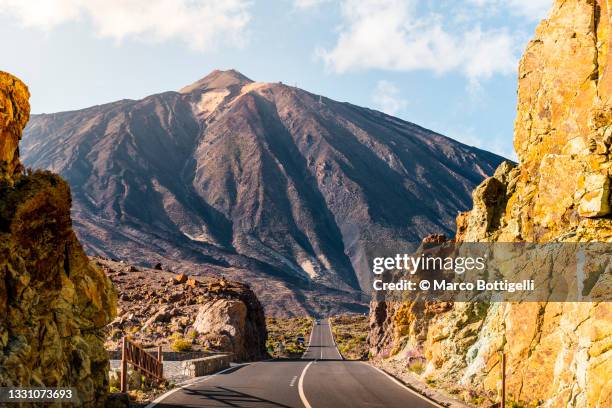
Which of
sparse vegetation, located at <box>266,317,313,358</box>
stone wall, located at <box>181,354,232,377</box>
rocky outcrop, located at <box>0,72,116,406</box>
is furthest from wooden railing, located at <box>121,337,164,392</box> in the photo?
sparse vegetation, located at <box>266,317,313,358</box>

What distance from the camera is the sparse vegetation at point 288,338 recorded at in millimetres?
70375

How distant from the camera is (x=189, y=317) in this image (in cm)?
4997

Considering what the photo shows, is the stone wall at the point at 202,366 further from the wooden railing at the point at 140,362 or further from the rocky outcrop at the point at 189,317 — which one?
the rocky outcrop at the point at 189,317

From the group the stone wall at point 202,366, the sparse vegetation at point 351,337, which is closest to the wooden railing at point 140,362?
the stone wall at point 202,366

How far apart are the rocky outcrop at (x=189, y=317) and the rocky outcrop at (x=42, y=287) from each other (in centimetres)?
2436

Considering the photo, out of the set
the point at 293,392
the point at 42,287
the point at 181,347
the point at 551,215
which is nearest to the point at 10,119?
the point at 42,287

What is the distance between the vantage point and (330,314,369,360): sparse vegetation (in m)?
72.9

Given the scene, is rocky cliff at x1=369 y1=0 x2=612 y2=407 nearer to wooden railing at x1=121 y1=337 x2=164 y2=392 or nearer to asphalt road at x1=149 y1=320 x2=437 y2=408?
asphalt road at x1=149 y1=320 x2=437 y2=408

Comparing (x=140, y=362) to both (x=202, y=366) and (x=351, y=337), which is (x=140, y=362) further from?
(x=351, y=337)

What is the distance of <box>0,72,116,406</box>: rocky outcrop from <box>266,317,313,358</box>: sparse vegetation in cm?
5325

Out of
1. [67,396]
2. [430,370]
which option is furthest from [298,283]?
[67,396]

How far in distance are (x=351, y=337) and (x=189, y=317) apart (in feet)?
166

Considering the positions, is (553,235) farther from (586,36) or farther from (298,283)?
(298,283)

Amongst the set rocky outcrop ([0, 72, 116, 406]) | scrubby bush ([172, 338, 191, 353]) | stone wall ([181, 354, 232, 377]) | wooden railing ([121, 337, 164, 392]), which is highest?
rocky outcrop ([0, 72, 116, 406])
